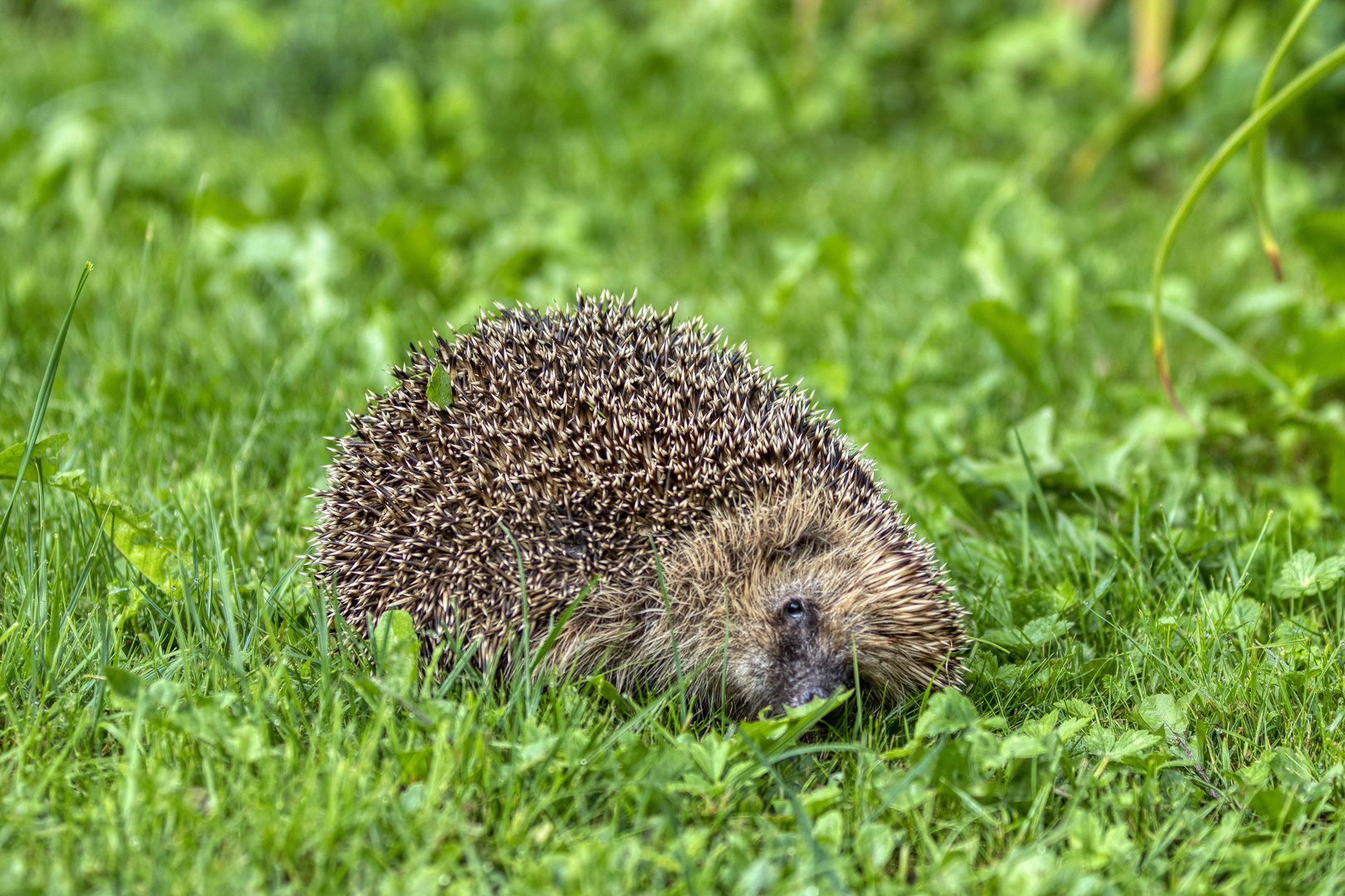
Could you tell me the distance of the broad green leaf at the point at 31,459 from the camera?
3.45m

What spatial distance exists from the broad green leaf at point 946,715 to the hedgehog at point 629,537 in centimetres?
22

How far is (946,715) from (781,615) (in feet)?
1.86

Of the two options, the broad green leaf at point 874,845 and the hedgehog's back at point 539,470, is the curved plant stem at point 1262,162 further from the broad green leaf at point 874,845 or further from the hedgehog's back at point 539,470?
the broad green leaf at point 874,845

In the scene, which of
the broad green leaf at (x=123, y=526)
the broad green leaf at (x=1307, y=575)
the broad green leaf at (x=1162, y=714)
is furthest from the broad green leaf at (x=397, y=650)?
the broad green leaf at (x=1307, y=575)

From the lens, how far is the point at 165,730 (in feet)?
9.33

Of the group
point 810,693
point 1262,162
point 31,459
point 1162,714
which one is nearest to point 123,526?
point 31,459

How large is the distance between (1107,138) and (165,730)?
656 cm

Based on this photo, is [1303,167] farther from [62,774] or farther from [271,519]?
[62,774]

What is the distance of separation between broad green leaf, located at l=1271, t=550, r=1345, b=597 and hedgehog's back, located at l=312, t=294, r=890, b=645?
137 cm

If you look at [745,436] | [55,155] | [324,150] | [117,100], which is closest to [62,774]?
[745,436]

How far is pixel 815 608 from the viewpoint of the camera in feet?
11.2

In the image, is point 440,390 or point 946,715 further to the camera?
point 440,390

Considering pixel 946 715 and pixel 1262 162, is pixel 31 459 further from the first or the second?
pixel 1262 162

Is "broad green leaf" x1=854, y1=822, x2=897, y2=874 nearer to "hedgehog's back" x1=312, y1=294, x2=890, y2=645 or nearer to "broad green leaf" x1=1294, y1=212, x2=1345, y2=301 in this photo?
"hedgehog's back" x1=312, y1=294, x2=890, y2=645
